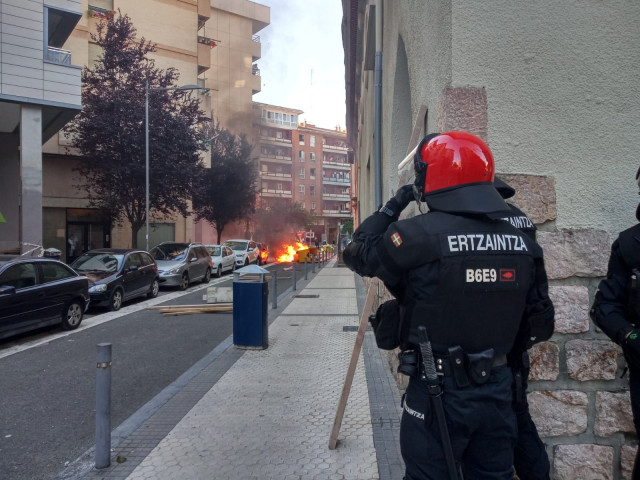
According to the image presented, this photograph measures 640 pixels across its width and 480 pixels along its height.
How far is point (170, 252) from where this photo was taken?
18.5 m

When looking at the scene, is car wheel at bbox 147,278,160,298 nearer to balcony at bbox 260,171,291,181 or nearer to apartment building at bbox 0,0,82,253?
apartment building at bbox 0,0,82,253

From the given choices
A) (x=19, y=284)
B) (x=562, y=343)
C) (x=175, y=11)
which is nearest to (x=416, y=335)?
(x=562, y=343)

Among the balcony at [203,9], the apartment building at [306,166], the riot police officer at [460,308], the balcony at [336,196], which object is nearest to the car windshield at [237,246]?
the balcony at [203,9]

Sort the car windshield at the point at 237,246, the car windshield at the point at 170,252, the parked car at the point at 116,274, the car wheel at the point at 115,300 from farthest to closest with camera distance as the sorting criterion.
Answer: the car windshield at the point at 237,246, the car windshield at the point at 170,252, the car wheel at the point at 115,300, the parked car at the point at 116,274

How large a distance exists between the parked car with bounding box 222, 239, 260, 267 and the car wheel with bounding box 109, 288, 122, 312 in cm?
1414

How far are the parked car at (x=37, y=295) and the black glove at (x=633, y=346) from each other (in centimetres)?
803

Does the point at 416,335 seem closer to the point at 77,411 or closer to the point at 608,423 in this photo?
the point at 608,423

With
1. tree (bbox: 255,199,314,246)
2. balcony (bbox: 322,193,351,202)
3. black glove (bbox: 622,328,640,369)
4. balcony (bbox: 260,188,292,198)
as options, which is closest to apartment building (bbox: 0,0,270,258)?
tree (bbox: 255,199,314,246)

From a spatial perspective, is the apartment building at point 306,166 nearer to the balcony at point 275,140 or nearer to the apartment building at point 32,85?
the balcony at point 275,140

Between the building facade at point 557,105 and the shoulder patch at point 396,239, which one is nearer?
the shoulder patch at point 396,239

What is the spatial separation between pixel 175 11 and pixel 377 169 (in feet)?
97.9

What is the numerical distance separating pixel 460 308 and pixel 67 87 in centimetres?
1839

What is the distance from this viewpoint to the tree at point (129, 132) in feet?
70.3

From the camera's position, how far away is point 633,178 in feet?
10.9
